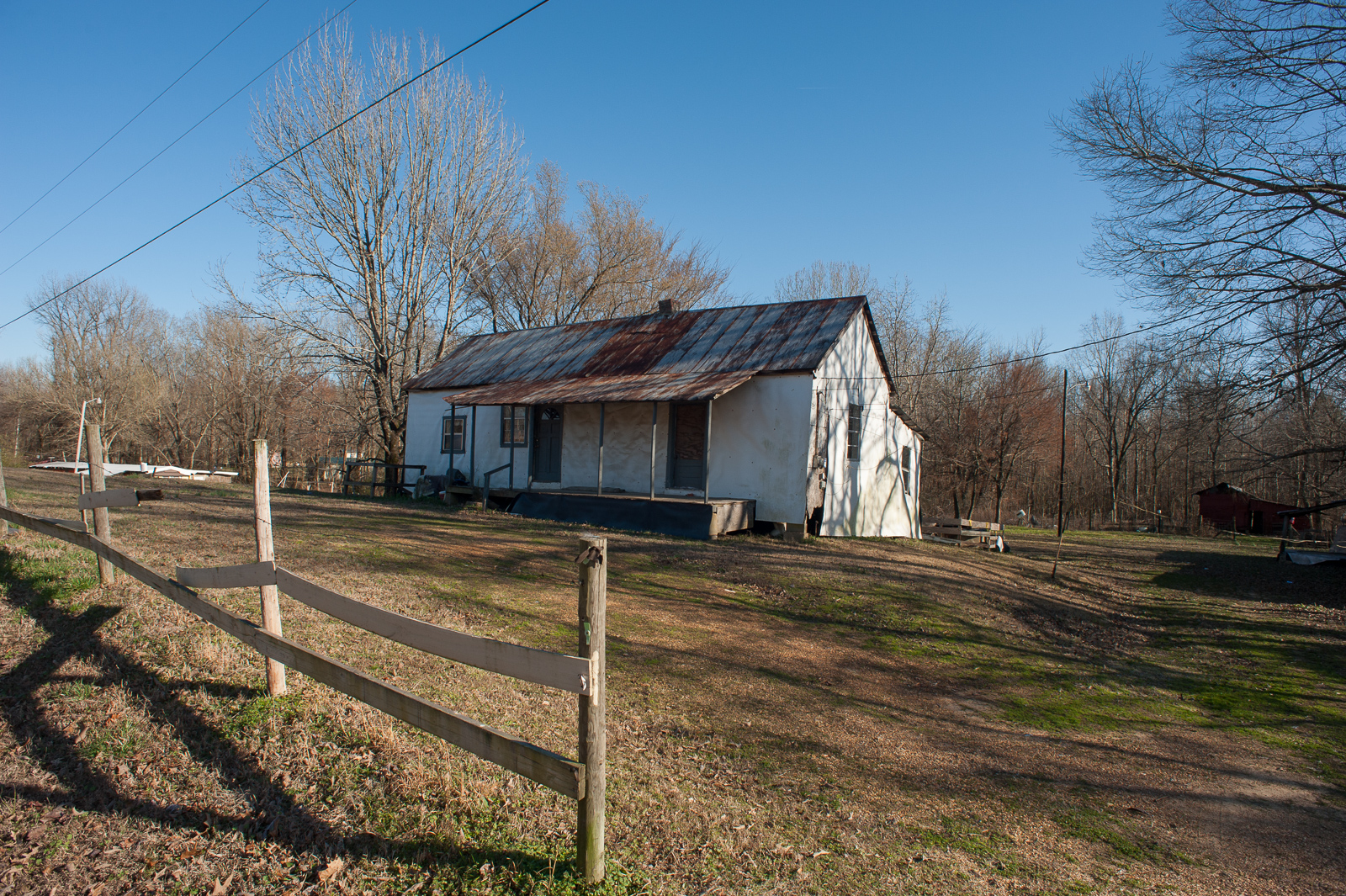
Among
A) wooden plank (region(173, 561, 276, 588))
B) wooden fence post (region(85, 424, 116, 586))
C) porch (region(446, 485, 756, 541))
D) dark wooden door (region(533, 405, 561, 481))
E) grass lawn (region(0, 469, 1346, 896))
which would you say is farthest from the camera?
dark wooden door (region(533, 405, 561, 481))

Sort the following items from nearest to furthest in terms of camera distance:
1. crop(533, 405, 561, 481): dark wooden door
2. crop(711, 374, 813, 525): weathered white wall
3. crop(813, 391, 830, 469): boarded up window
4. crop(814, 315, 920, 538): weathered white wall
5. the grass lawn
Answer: the grass lawn → crop(711, 374, 813, 525): weathered white wall → crop(813, 391, 830, 469): boarded up window → crop(814, 315, 920, 538): weathered white wall → crop(533, 405, 561, 481): dark wooden door

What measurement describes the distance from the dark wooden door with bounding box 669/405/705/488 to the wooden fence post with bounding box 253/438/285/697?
39.3 feet

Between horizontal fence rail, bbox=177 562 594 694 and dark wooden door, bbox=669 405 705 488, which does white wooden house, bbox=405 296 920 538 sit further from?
horizontal fence rail, bbox=177 562 594 694

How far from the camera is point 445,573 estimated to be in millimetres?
8898

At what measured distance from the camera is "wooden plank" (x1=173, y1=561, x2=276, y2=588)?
4395mm

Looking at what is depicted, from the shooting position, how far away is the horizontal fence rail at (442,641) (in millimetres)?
2756

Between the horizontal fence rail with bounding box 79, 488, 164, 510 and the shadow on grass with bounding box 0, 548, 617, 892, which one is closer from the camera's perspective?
the shadow on grass with bounding box 0, 548, 617, 892

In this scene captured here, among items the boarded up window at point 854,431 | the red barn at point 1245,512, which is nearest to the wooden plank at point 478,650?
the boarded up window at point 854,431

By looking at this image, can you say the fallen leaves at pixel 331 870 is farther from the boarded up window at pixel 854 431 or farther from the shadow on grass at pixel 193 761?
the boarded up window at pixel 854 431

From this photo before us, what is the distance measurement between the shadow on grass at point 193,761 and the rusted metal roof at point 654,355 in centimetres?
1002

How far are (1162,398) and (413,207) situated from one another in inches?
918

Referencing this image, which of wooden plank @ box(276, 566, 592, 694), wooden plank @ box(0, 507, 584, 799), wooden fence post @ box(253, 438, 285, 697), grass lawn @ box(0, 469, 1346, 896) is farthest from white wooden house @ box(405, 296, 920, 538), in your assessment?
wooden plank @ box(276, 566, 592, 694)

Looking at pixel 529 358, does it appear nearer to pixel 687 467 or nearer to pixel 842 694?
pixel 687 467

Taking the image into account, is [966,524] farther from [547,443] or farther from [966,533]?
[547,443]
